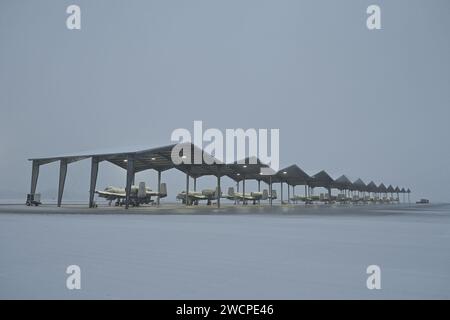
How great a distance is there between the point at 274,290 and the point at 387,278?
188 cm

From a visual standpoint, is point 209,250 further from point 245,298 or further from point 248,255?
point 245,298

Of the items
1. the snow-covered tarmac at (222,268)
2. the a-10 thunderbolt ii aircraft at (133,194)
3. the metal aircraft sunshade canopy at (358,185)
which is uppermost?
the metal aircraft sunshade canopy at (358,185)

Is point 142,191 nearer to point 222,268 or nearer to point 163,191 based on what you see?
point 163,191

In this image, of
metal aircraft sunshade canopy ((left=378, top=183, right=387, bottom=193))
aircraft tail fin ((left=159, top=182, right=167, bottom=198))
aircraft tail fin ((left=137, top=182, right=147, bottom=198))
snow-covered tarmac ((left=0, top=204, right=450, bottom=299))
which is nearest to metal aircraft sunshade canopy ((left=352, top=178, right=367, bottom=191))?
Result: metal aircraft sunshade canopy ((left=378, top=183, right=387, bottom=193))

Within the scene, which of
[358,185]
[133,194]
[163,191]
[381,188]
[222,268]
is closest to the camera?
[222,268]

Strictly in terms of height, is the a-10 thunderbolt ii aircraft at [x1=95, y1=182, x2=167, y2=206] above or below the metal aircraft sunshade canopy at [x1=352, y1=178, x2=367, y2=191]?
below

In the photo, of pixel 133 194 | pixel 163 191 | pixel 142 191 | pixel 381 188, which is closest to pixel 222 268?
pixel 142 191

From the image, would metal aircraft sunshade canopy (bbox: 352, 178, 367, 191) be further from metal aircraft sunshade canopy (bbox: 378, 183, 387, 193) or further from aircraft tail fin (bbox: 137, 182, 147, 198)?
aircraft tail fin (bbox: 137, 182, 147, 198)

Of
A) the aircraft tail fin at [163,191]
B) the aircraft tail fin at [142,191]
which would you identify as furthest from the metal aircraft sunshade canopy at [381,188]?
the aircraft tail fin at [142,191]

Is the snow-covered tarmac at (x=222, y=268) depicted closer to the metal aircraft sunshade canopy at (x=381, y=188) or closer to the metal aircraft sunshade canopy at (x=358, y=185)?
the metal aircraft sunshade canopy at (x=358, y=185)

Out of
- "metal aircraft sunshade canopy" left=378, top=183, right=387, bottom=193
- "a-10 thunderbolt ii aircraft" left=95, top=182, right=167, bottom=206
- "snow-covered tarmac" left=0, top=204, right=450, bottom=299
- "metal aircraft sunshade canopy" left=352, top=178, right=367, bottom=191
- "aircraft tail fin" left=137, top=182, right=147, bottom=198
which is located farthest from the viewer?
"metal aircraft sunshade canopy" left=378, top=183, right=387, bottom=193

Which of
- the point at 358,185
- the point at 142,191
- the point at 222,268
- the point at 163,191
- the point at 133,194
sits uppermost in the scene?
the point at 358,185
